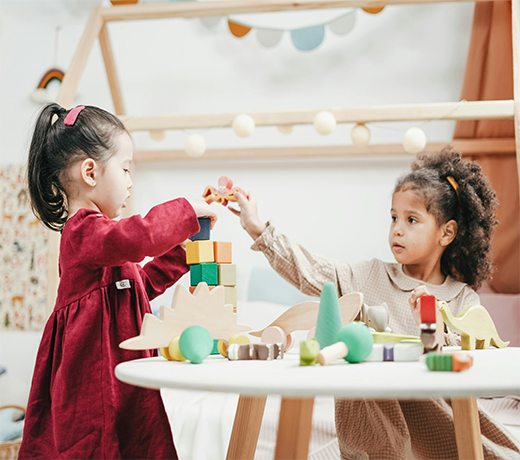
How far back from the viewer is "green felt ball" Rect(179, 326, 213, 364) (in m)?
0.59

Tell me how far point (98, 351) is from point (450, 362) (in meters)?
0.48

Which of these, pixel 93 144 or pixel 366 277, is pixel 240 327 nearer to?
pixel 93 144

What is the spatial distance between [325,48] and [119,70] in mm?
818

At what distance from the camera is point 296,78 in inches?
78.9

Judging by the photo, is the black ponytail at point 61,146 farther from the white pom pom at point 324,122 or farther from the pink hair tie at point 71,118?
the white pom pom at point 324,122

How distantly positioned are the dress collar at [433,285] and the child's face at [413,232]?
4 cm

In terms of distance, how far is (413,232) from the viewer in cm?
123

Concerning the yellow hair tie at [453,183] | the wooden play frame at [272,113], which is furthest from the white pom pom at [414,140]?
the yellow hair tie at [453,183]

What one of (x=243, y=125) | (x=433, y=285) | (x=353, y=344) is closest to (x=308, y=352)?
(x=353, y=344)

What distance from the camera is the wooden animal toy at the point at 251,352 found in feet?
2.06

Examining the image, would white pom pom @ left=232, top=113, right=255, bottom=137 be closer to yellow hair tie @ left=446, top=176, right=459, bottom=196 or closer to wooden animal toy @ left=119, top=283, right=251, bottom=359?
yellow hair tie @ left=446, top=176, right=459, bottom=196

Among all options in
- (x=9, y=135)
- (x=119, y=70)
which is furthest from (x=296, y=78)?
(x=9, y=135)

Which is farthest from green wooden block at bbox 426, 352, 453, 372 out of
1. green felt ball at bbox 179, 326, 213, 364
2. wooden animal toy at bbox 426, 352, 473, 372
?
green felt ball at bbox 179, 326, 213, 364

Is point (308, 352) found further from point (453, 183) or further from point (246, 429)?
point (453, 183)
